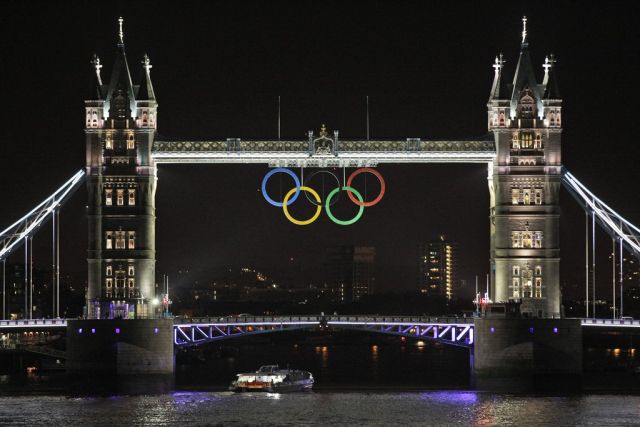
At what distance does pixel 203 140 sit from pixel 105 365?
1890 cm

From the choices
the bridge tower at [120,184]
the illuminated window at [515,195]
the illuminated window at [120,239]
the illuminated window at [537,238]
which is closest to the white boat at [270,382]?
the bridge tower at [120,184]

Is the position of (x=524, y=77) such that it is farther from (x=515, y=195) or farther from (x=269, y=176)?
(x=269, y=176)

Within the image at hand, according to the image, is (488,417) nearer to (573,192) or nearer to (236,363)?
(573,192)

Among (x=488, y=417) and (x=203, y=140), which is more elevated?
(x=203, y=140)

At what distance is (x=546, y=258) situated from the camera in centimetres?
12688

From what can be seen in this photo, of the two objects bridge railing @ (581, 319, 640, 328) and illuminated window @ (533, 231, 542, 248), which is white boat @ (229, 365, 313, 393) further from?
illuminated window @ (533, 231, 542, 248)

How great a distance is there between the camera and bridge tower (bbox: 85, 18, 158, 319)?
418ft

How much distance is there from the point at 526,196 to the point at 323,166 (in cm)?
1574

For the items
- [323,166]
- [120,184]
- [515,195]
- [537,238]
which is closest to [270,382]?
[323,166]

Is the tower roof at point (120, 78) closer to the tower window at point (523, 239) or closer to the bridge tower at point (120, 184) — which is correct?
the bridge tower at point (120, 184)

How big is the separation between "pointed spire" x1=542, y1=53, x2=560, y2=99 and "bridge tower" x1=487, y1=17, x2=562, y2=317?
0.08 metres

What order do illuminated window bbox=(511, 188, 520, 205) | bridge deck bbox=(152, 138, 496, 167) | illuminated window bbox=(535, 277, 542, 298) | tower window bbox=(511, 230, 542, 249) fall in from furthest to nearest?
illuminated window bbox=(511, 188, 520, 205) → tower window bbox=(511, 230, 542, 249) → illuminated window bbox=(535, 277, 542, 298) → bridge deck bbox=(152, 138, 496, 167)

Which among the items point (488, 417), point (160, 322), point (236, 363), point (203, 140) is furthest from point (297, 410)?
point (236, 363)

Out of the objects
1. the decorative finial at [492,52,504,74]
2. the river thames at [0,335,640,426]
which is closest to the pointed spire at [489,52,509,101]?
the decorative finial at [492,52,504,74]
